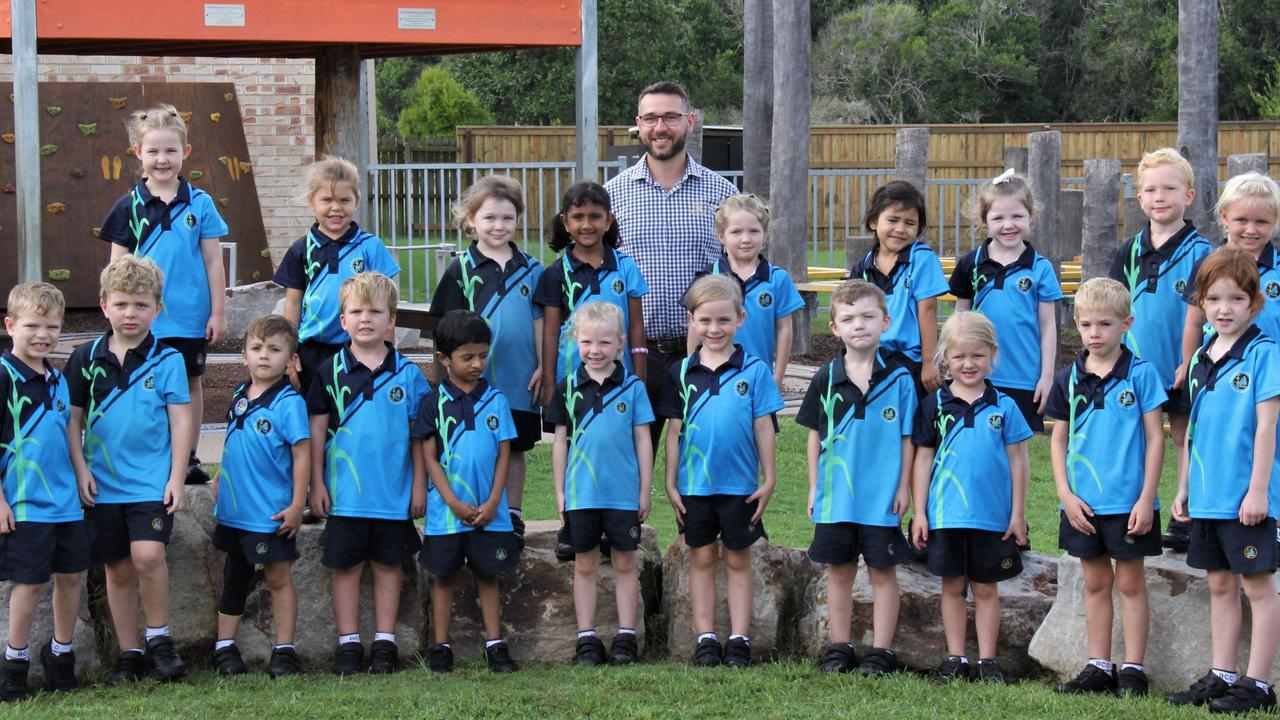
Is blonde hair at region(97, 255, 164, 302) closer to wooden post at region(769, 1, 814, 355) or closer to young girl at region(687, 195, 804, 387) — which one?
young girl at region(687, 195, 804, 387)

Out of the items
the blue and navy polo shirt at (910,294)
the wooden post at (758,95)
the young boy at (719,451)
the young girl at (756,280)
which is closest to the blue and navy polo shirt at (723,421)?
the young boy at (719,451)

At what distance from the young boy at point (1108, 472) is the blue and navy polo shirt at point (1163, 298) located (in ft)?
1.88

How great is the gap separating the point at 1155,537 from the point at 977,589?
0.62m

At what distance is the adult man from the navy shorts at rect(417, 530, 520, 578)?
91cm

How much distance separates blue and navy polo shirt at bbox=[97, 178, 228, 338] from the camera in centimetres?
590

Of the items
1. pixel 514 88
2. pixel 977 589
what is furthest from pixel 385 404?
pixel 514 88

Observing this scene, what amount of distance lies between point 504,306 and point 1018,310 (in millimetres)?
1939

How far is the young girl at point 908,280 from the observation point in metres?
5.68

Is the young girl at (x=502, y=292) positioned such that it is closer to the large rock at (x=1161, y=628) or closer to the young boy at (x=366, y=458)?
the young boy at (x=366, y=458)

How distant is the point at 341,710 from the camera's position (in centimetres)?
499

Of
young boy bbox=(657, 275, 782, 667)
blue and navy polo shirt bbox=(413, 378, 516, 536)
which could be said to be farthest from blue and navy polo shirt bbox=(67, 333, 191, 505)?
young boy bbox=(657, 275, 782, 667)

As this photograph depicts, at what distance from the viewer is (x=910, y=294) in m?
5.70

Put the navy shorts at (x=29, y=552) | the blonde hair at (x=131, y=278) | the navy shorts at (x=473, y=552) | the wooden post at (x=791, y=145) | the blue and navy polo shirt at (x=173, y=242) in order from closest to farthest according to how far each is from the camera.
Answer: the navy shorts at (x=29, y=552) < the blonde hair at (x=131, y=278) < the navy shorts at (x=473, y=552) < the blue and navy polo shirt at (x=173, y=242) < the wooden post at (x=791, y=145)

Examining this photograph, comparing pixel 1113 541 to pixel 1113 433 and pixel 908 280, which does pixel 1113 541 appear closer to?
pixel 1113 433
